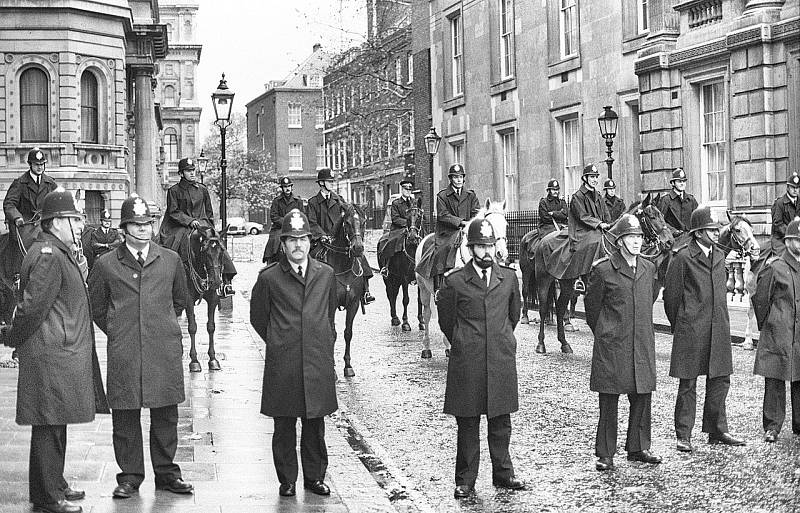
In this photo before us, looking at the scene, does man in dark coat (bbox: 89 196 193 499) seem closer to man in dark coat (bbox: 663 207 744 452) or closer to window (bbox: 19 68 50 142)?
man in dark coat (bbox: 663 207 744 452)

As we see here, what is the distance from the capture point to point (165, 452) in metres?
8.41

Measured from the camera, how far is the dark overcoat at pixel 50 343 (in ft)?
25.2

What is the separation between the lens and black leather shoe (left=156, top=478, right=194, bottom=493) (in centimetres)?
823

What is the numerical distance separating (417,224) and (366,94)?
3195 centimetres

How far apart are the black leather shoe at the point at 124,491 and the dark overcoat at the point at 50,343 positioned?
0.62 meters

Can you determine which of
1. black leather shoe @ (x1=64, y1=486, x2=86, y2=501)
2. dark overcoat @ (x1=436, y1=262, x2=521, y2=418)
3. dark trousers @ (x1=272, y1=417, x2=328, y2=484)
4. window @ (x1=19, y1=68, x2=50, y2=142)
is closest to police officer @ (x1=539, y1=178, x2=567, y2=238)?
dark overcoat @ (x1=436, y1=262, x2=521, y2=418)

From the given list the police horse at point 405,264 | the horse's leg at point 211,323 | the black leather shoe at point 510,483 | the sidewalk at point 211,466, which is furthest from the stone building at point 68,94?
the black leather shoe at point 510,483

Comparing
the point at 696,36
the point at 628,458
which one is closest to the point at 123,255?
the point at 628,458

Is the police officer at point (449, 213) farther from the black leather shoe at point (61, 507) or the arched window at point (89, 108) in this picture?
the arched window at point (89, 108)

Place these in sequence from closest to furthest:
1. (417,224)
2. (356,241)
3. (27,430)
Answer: (27,430)
(356,241)
(417,224)

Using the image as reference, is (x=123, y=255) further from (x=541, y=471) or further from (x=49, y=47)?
(x=49, y=47)

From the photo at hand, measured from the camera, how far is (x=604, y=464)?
30.3ft

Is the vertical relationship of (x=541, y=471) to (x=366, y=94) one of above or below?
below

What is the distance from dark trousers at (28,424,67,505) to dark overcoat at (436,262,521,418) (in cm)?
273
